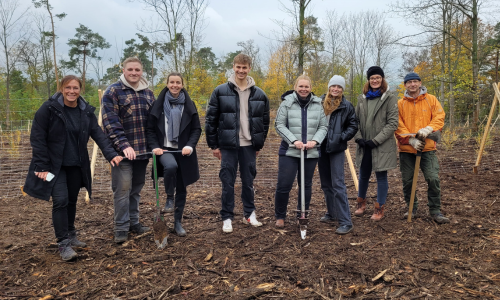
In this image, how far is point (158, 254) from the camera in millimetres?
3143

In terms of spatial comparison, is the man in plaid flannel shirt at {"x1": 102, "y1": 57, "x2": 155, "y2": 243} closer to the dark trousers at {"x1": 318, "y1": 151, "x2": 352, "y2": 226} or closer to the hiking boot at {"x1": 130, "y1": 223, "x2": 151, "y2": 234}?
the hiking boot at {"x1": 130, "y1": 223, "x2": 151, "y2": 234}

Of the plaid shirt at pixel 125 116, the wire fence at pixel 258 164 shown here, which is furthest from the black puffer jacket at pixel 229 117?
the wire fence at pixel 258 164

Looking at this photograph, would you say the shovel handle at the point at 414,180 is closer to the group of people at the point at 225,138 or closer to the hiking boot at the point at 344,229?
the group of people at the point at 225,138

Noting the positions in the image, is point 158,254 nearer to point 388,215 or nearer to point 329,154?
point 329,154

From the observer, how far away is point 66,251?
119 inches

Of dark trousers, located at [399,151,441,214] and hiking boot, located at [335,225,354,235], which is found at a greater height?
dark trousers, located at [399,151,441,214]

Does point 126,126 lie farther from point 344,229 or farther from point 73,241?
point 344,229

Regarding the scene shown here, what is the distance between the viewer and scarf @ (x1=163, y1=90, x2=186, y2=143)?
3.39 meters

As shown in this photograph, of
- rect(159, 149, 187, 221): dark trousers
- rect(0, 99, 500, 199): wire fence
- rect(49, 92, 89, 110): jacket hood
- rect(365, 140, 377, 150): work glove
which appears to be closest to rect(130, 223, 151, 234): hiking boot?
rect(159, 149, 187, 221): dark trousers

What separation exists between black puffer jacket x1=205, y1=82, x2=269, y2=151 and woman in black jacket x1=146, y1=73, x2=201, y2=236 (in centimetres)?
19

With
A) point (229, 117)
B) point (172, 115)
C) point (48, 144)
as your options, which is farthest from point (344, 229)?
point (48, 144)

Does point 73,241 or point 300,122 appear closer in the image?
point 73,241

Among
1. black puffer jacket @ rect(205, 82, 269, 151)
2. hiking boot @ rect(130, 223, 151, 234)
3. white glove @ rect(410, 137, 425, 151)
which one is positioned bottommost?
hiking boot @ rect(130, 223, 151, 234)

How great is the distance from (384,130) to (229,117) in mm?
1721
